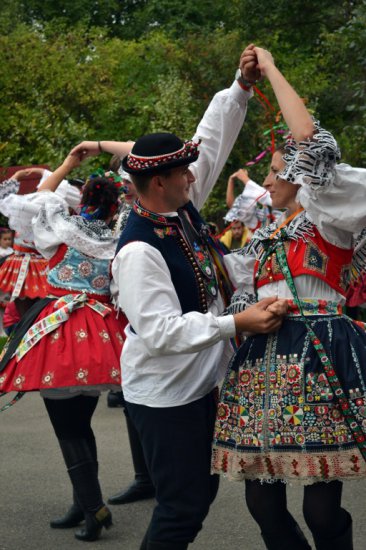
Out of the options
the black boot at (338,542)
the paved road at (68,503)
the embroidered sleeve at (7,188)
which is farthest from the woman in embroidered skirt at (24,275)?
the black boot at (338,542)

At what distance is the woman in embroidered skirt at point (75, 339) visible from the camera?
4.56 meters

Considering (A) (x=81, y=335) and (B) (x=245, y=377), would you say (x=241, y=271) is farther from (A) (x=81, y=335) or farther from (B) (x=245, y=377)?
(A) (x=81, y=335)

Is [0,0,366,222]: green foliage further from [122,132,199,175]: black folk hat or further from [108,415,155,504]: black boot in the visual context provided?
[122,132,199,175]: black folk hat

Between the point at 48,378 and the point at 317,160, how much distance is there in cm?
198

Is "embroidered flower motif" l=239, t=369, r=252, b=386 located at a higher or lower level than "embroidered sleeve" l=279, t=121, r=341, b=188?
lower

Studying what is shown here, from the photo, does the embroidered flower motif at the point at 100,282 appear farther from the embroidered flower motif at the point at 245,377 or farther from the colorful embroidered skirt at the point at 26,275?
the embroidered flower motif at the point at 245,377

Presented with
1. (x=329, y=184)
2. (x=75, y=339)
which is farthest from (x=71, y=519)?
(x=329, y=184)

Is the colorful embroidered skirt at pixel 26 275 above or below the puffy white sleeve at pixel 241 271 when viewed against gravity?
below

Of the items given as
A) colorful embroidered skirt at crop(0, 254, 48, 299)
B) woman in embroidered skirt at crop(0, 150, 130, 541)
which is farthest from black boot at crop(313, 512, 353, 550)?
colorful embroidered skirt at crop(0, 254, 48, 299)

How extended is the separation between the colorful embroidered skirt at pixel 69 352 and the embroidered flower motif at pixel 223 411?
1.33 m

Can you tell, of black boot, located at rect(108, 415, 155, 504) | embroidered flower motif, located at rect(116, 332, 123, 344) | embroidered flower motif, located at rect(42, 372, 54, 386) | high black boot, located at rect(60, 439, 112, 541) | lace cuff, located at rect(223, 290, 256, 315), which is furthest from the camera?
black boot, located at rect(108, 415, 155, 504)

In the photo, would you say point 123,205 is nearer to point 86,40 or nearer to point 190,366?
point 190,366

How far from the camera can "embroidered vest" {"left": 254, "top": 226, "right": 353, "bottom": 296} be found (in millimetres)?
3244

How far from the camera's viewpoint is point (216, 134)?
3773 mm
